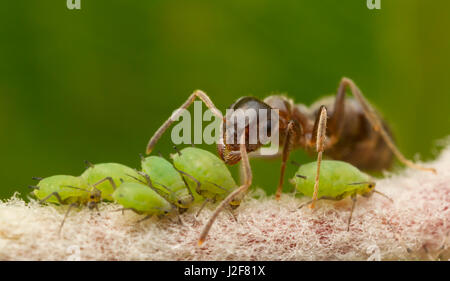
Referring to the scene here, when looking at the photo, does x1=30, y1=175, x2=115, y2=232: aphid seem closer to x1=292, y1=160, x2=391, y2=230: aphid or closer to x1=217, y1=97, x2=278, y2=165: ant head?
x1=217, y1=97, x2=278, y2=165: ant head

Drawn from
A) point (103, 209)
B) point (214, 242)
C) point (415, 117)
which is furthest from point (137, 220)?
point (415, 117)

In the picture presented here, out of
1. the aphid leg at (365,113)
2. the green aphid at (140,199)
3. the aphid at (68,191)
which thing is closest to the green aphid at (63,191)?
the aphid at (68,191)

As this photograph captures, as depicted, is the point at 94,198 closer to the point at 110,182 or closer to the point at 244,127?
the point at 110,182

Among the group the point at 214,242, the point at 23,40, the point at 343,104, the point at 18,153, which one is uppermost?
the point at 23,40

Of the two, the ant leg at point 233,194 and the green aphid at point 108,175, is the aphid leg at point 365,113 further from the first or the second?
the green aphid at point 108,175

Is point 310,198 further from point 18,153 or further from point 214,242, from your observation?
point 18,153

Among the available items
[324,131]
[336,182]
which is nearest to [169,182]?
[336,182]
